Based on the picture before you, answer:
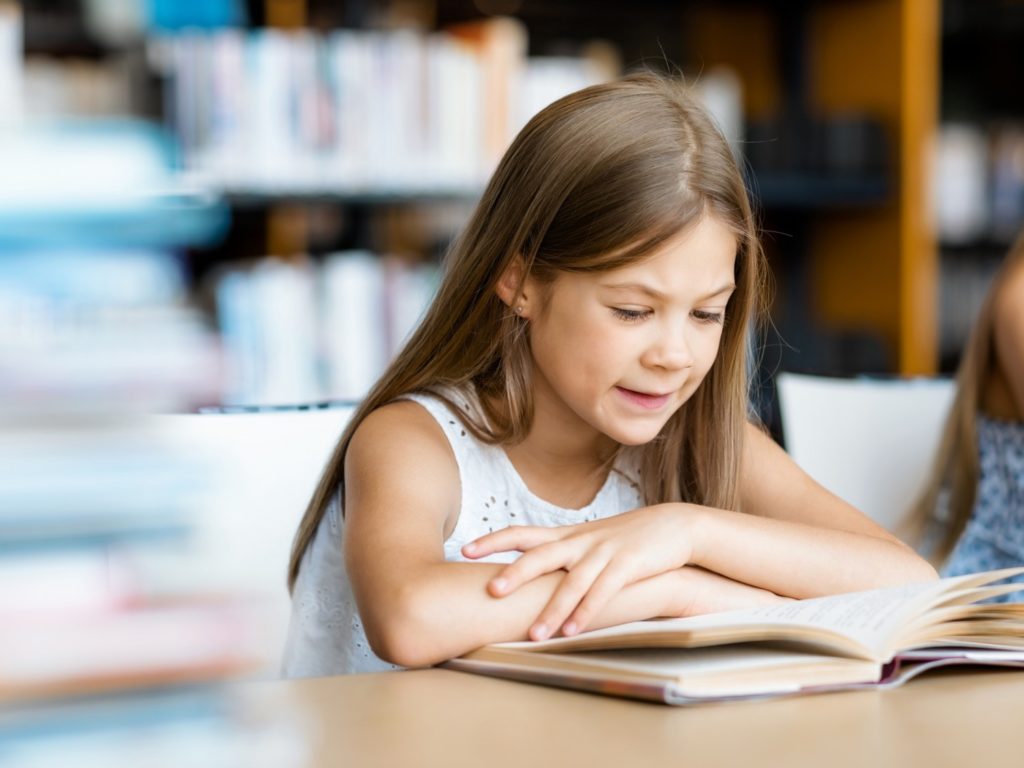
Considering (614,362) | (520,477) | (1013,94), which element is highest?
(1013,94)

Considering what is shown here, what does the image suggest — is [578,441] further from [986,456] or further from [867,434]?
[986,456]

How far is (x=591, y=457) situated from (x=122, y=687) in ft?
2.76

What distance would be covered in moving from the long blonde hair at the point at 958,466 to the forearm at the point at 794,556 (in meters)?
0.57

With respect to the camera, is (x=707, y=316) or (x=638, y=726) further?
(x=707, y=316)

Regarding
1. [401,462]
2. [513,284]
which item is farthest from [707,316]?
[401,462]

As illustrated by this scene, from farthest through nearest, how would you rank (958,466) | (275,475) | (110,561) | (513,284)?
1. (958,466)
2. (275,475)
3. (513,284)
4. (110,561)

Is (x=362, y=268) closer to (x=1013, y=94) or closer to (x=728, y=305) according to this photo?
(x=728, y=305)

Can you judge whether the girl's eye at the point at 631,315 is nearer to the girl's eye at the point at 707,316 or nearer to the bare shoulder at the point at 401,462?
the girl's eye at the point at 707,316

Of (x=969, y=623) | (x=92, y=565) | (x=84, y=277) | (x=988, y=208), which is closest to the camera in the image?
(x=92, y=565)

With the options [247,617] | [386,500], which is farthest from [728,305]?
[247,617]

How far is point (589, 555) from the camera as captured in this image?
80cm

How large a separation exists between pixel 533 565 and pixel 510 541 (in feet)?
0.16

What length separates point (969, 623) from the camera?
2.39 feet

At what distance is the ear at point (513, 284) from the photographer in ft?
3.45
